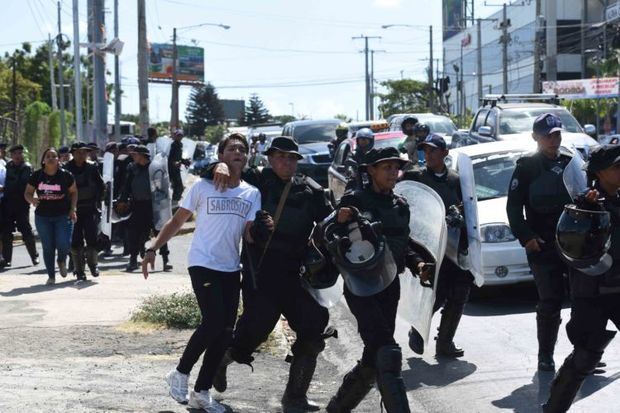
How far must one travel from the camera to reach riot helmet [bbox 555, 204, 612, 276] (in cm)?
558

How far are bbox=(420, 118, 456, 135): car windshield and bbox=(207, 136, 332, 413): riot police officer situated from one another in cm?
1830

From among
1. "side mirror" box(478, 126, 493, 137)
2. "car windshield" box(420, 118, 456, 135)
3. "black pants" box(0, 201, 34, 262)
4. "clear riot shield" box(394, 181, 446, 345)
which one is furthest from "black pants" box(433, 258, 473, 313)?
"car windshield" box(420, 118, 456, 135)

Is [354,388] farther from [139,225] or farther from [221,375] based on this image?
[139,225]

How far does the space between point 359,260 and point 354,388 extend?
0.79 metres

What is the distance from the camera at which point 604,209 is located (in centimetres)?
570

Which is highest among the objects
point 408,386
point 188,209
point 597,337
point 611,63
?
point 611,63

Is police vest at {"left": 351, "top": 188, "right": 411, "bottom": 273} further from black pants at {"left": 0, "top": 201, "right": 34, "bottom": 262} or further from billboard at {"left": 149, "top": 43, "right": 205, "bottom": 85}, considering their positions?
billboard at {"left": 149, "top": 43, "right": 205, "bottom": 85}

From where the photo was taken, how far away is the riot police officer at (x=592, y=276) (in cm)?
562

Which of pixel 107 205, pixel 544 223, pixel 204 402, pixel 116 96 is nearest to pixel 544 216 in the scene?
pixel 544 223

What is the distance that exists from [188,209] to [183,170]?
40.2 ft

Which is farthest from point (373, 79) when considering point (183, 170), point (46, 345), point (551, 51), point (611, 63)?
point (46, 345)

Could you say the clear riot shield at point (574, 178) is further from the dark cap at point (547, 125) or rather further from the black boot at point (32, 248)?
the black boot at point (32, 248)

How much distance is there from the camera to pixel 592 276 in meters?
5.74

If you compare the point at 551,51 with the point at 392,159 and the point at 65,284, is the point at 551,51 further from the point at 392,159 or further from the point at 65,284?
the point at 392,159
